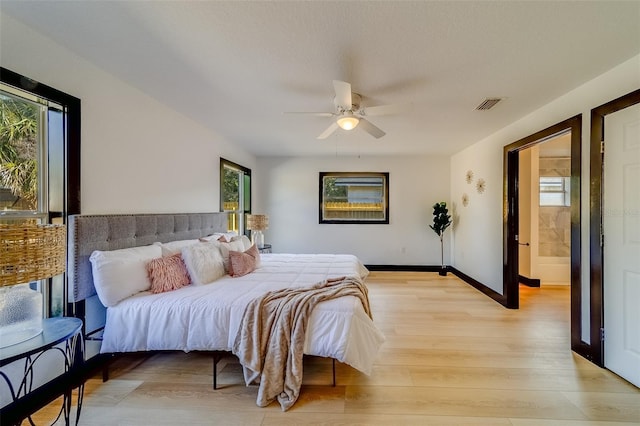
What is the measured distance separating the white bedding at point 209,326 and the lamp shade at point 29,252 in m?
0.77

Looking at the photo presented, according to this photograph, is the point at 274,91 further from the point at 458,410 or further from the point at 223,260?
the point at 458,410

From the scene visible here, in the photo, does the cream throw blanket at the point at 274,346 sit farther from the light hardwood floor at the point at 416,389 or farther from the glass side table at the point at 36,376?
the glass side table at the point at 36,376

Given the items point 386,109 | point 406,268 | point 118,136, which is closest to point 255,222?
point 118,136

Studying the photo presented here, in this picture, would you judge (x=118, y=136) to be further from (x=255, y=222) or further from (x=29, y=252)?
(x=255, y=222)

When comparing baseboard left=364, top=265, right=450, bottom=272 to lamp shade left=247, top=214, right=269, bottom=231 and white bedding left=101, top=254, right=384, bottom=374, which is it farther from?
white bedding left=101, top=254, right=384, bottom=374

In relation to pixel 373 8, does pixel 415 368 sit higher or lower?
lower

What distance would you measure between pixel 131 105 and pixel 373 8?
7.66 feet

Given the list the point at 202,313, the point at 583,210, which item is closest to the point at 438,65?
the point at 583,210

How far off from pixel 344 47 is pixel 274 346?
2.17m

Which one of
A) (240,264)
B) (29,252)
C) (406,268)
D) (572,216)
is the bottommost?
(406,268)

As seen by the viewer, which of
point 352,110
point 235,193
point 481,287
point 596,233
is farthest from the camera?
point 235,193

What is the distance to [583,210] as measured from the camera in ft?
8.32

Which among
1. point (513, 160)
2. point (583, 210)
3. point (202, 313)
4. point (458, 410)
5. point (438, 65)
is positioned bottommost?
point (458, 410)

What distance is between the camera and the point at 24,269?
1.30m
